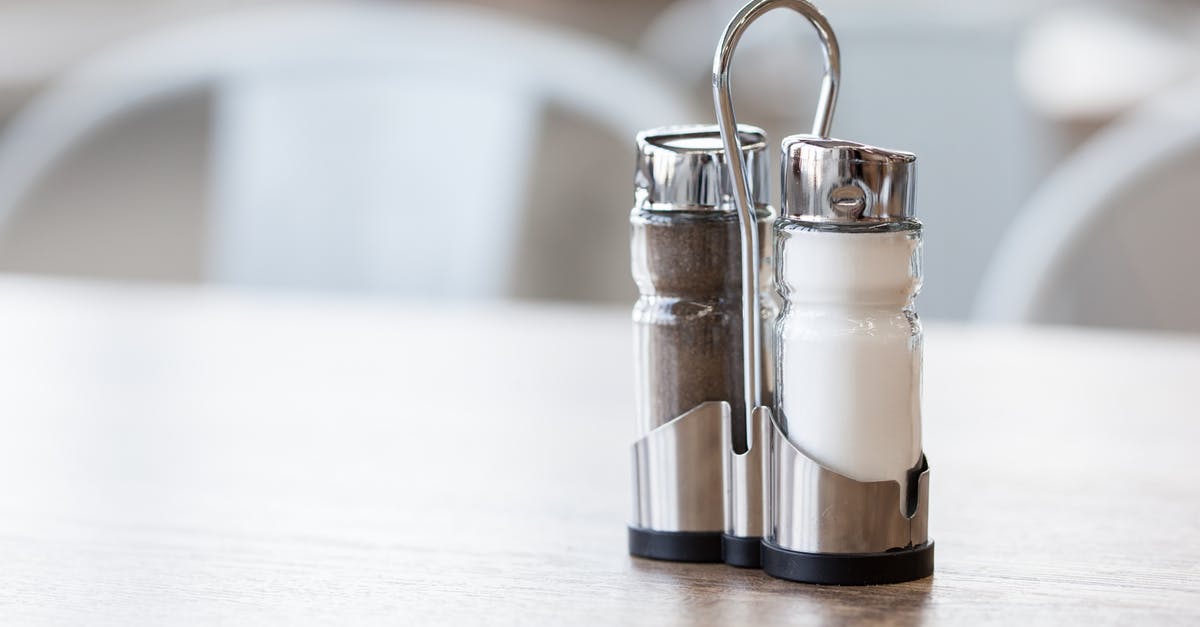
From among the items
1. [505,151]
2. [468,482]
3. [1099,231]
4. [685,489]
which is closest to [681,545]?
[685,489]

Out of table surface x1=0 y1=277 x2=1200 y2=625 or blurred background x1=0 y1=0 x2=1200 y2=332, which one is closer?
table surface x1=0 y1=277 x2=1200 y2=625

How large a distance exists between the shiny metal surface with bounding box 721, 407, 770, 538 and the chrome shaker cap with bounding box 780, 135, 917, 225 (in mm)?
57

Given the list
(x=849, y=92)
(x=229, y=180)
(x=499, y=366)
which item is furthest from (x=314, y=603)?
(x=849, y=92)

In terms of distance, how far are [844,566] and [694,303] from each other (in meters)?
0.08

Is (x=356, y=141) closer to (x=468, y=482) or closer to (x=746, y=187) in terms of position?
(x=468, y=482)

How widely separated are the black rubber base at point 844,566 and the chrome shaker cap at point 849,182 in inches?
3.3

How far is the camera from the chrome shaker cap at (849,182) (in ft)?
1.16

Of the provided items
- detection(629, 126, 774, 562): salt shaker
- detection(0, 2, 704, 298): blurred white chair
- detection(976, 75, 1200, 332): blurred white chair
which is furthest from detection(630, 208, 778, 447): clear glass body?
detection(0, 2, 704, 298): blurred white chair

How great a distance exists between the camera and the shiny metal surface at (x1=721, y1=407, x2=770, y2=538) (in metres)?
0.38

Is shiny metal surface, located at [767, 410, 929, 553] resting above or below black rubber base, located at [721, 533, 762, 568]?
above

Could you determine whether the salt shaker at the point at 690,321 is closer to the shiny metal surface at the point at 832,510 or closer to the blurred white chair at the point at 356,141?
the shiny metal surface at the point at 832,510

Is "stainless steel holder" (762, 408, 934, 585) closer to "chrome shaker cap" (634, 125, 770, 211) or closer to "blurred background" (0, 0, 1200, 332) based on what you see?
"chrome shaker cap" (634, 125, 770, 211)

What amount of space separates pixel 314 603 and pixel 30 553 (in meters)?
0.11

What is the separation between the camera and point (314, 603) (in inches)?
14.0
